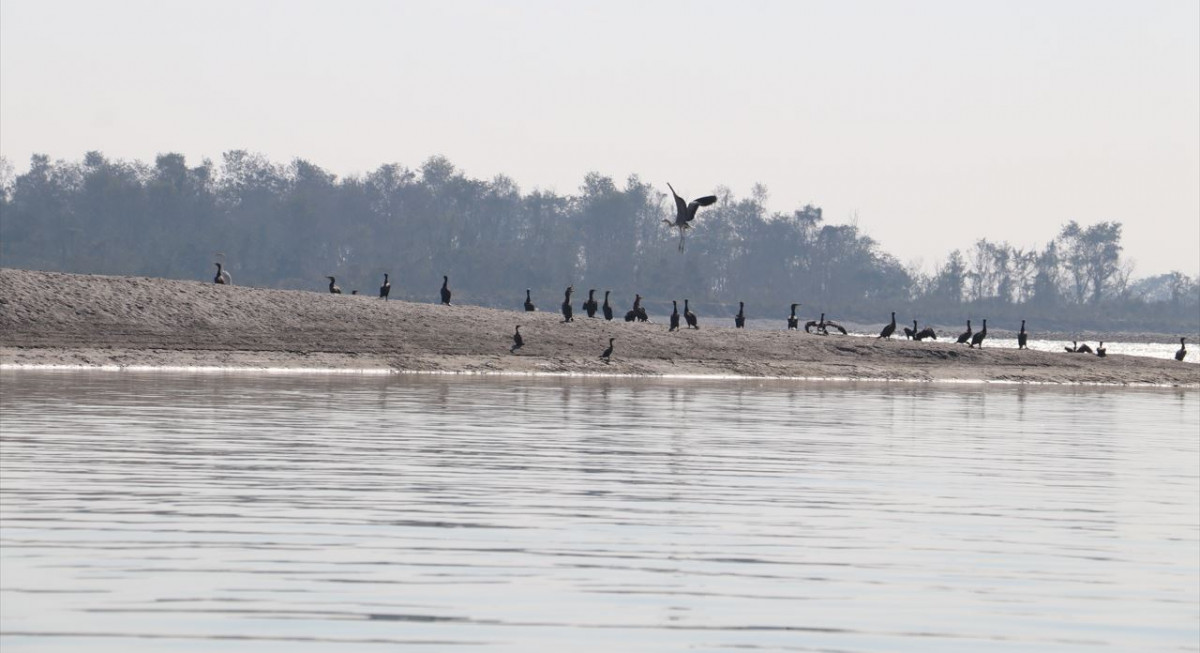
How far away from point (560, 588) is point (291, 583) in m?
1.96

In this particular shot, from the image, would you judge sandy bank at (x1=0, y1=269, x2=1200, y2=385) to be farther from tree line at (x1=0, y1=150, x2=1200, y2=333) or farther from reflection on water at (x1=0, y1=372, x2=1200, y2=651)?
tree line at (x1=0, y1=150, x2=1200, y2=333)

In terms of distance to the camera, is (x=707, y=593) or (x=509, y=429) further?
(x=509, y=429)

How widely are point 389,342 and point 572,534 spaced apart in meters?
36.1

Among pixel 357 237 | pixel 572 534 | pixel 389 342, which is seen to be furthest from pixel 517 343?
pixel 357 237

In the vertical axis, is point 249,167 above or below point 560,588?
above

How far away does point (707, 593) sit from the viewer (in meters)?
13.0

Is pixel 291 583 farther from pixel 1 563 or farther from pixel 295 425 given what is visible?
pixel 295 425

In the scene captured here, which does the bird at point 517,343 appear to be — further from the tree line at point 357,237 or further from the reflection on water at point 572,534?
the tree line at point 357,237

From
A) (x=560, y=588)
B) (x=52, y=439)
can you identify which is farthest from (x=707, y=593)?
(x=52, y=439)


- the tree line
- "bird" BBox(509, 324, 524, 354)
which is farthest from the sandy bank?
the tree line

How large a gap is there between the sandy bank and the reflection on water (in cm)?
1642

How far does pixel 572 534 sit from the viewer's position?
1577 centimetres

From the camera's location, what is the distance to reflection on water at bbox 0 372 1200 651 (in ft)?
38.5

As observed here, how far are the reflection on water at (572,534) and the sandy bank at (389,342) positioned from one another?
1642 cm
